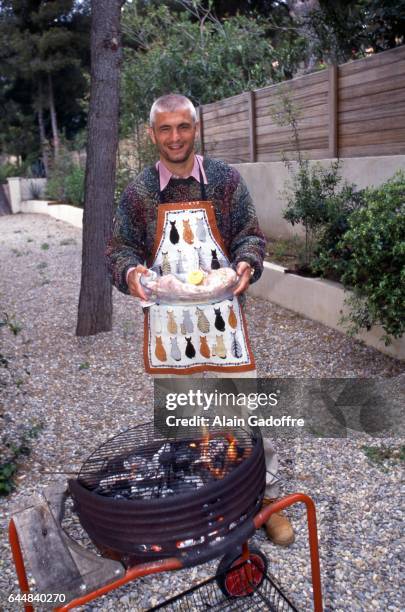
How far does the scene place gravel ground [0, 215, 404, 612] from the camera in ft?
7.80

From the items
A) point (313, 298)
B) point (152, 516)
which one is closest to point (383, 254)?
point (313, 298)

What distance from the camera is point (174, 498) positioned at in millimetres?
1640

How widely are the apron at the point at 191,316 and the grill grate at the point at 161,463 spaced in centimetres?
33

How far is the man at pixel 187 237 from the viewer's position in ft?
7.41

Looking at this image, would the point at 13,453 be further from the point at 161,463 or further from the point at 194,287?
the point at 194,287

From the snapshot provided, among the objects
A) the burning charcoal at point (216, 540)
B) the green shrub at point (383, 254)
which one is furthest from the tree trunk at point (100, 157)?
the burning charcoal at point (216, 540)

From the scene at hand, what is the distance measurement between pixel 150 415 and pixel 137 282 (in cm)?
195

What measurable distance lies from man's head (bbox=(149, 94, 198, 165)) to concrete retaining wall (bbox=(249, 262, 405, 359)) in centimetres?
257

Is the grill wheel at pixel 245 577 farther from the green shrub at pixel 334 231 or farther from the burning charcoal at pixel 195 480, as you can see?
the green shrub at pixel 334 231

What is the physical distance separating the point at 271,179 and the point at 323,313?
3.22 meters

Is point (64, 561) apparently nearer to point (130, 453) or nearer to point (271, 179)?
point (130, 453)

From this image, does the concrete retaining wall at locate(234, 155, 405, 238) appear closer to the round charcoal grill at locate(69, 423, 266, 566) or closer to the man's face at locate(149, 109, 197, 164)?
the man's face at locate(149, 109, 197, 164)

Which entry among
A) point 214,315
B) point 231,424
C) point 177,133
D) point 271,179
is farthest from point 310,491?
point 271,179

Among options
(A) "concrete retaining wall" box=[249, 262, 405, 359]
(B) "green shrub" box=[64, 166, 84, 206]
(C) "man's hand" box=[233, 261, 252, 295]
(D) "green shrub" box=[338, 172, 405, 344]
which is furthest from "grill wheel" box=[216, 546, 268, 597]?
(B) "green shrub" box=[64, 166, 84, 206]
